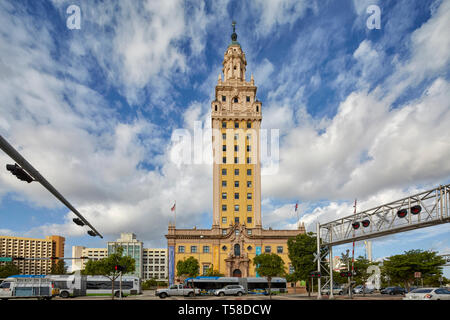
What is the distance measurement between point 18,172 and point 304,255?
148ft

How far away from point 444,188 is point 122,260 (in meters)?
45.3

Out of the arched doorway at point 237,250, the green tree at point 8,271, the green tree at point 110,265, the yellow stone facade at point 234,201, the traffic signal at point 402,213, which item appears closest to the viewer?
the traffic signal at point 402,213

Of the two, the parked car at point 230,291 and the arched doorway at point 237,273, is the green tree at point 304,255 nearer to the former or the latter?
the parked car at point 230,291

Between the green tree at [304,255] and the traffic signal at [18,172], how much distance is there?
43804 mm

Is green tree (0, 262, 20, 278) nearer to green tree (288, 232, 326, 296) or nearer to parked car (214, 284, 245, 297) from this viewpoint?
parked car (214, 284, 245, 297)

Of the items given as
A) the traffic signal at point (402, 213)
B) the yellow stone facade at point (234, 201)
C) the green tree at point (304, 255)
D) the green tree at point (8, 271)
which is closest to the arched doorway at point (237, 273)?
the yellow stone facade at point (234, 201)

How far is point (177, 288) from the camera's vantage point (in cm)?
5384

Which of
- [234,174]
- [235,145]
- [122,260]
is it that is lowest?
[122,260]

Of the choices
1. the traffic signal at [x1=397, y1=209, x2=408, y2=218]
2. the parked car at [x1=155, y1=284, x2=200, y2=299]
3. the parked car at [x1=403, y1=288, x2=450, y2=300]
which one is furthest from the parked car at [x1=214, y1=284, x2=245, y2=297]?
the traffic signal at [x1=397, y1=209, x2=408, y2=218]

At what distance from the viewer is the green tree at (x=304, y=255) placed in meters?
50.8
